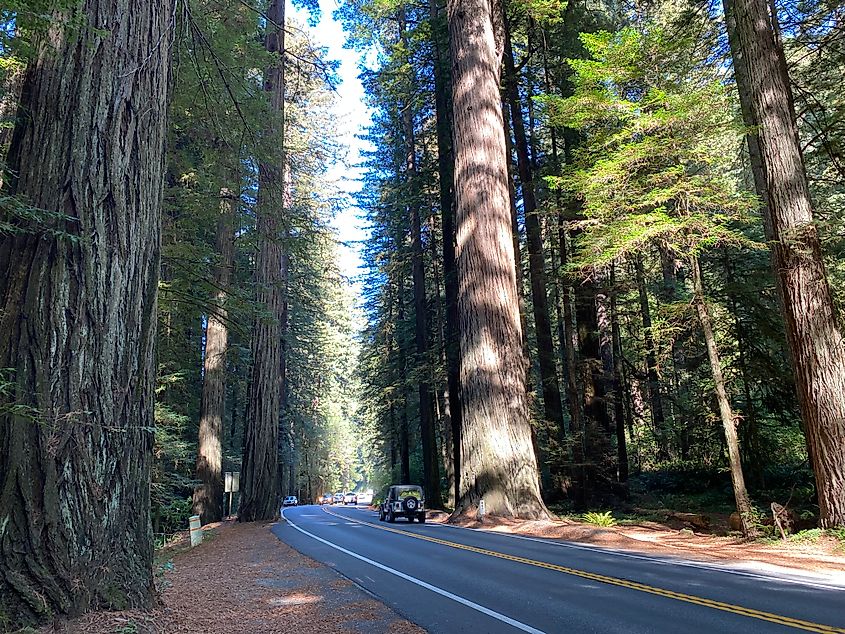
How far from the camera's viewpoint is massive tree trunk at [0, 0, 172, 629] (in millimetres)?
3811

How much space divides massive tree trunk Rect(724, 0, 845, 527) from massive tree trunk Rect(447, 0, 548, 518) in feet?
21.4

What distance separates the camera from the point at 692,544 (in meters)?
11.3

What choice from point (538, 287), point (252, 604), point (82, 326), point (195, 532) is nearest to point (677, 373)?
point (538, 287)

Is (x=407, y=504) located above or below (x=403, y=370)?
below

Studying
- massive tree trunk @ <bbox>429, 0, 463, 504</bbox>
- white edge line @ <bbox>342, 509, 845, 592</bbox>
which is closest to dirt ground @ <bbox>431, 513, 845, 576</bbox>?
white edge line @ <bbox>342, 509, 845, 592</bbox>

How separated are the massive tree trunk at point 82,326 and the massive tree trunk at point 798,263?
34.8 feet

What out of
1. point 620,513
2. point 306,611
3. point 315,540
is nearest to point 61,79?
point 306,611

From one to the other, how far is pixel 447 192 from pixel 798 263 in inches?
618

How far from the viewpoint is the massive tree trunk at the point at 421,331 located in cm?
2559

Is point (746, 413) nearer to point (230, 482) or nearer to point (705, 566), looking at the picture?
point (705, 566)

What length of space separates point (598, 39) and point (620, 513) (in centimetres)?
1471

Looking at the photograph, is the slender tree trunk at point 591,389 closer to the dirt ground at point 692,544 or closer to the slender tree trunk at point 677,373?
the slender tree trunk at point 677,373

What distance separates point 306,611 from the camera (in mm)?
6012

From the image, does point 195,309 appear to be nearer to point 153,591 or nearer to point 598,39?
point 153,591
